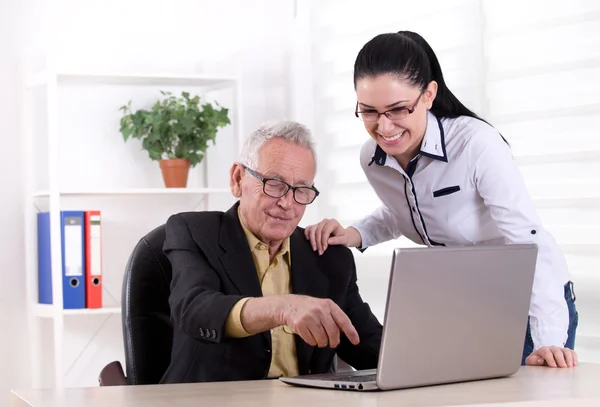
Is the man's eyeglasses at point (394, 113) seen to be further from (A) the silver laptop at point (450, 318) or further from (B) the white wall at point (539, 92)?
(B) the white wall at point (539, 92)

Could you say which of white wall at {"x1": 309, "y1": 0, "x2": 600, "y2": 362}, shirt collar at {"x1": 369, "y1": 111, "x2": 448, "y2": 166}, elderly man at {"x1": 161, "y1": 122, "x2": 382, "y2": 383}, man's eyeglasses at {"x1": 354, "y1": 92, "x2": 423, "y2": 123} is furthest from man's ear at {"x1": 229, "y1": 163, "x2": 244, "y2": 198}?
white wall at {"x1": 309, "y1": 0, "x2": 600, "y2": 362}

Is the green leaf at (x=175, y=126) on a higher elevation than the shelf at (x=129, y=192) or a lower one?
higher

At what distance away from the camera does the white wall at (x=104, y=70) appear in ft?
11.6

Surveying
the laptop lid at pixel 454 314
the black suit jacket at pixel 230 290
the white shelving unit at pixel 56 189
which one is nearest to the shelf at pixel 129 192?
the white shelving unit at pixel 56 189

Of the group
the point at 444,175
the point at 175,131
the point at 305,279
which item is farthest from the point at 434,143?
the point at 175,131

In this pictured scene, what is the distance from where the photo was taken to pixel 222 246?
6.75 feet

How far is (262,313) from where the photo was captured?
5.32 ft

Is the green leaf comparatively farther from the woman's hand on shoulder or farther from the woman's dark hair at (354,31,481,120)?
the woman's dark hair at (354,31,481,120)

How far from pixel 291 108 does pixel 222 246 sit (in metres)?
2.03

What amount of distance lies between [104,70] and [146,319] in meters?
1.67

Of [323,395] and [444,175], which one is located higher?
[444,175]

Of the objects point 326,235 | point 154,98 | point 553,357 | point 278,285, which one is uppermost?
point 154,98

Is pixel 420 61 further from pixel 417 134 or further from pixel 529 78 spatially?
pixel 529 78

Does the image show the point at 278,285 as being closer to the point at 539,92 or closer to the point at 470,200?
the point at 470,200
